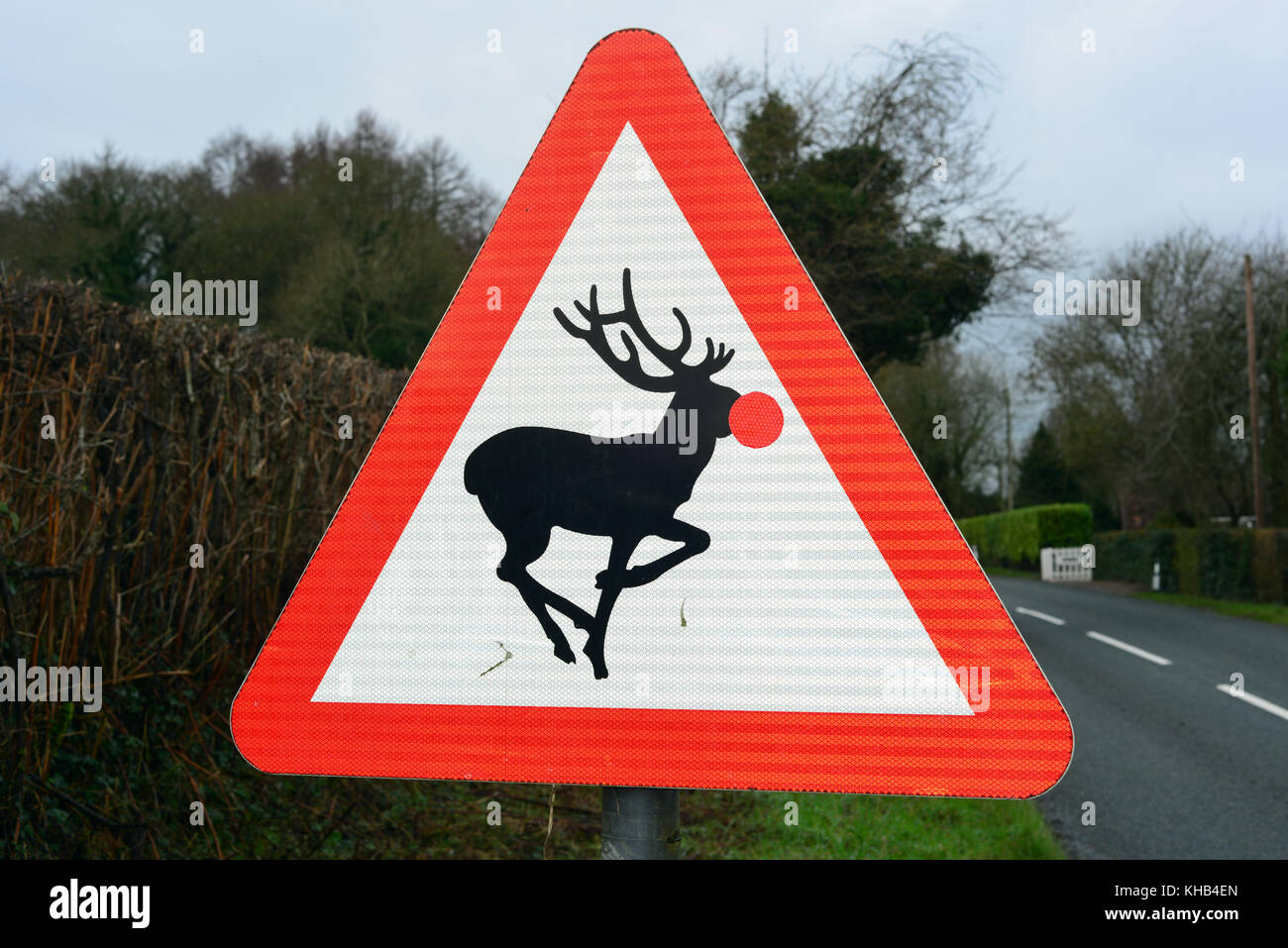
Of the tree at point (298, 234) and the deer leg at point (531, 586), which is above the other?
the tree at point (298, 234)

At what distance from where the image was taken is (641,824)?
1372 mm

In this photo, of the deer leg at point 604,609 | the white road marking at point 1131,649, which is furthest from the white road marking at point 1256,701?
the deer leg at point 604,609

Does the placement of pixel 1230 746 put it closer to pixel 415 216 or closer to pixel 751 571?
pixel 751 571

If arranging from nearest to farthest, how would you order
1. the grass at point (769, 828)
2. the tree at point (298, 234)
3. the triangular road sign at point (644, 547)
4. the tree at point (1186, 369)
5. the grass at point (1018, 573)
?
the triangular road sign at point (644, 547) → the grass at point (769, 828) → the tree at point (298, 234) → the tree at point (1186, 369) → the grass at point (1018, 573)

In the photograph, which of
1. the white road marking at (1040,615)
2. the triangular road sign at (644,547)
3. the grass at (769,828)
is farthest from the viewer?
the white road marking at (1040,615)

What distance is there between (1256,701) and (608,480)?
29.8 ft

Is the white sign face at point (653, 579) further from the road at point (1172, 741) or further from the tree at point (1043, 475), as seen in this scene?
the tree at point (1043, 475)

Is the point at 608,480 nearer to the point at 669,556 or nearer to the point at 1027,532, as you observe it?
the point at 669,556

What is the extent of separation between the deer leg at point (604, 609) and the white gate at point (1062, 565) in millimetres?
32403

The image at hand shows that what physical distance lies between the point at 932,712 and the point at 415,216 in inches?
857

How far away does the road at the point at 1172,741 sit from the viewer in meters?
4.98

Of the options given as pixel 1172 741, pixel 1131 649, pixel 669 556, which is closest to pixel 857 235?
pixel 1172 741

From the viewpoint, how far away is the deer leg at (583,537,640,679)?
1.41 meters
